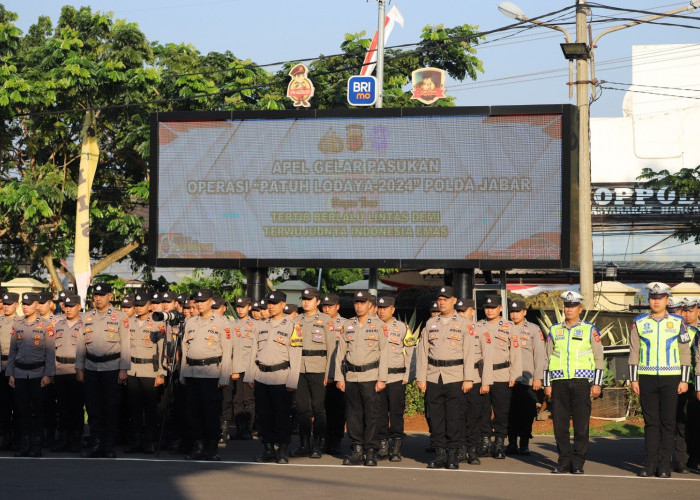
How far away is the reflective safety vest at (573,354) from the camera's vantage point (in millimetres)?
11609

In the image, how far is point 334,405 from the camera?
1354cm

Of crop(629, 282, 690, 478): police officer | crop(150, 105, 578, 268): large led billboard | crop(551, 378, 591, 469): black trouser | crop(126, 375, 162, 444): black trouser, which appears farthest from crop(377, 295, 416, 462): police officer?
crop(150, 105, 578, 268): large led billboard

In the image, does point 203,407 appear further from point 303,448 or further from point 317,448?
point 317,448

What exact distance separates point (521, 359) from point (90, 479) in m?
5.01

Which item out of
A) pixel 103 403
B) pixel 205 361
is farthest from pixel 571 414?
pixel 103 403

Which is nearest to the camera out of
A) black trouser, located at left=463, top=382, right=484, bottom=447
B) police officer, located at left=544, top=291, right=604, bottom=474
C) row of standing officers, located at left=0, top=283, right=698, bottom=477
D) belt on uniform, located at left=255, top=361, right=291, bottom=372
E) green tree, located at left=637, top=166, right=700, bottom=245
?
police officer, located at left=544, top=291, right=604, bottom=474

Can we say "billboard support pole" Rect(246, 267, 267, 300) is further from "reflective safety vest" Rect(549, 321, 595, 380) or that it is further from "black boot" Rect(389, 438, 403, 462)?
"reflective safety vest" Rect(549, 321, 595, 380)

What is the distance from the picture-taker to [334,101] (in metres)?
29.4

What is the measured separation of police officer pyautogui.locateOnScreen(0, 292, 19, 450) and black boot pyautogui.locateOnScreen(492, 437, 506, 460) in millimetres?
5147

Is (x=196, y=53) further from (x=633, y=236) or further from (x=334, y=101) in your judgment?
(x=633, y=236)

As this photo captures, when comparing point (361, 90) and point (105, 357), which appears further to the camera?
point (361, 90)

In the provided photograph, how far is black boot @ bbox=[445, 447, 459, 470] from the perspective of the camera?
11.9 meters

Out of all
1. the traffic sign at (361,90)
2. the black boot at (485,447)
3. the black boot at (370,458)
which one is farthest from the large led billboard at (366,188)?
the black boot at (370,458)

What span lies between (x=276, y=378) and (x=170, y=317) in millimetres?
1930
